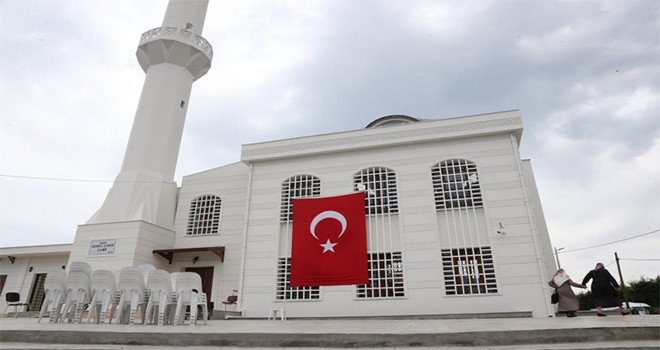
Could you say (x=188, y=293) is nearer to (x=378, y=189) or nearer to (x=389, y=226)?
(x=389, y=226)

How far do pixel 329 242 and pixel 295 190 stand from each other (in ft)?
9.24

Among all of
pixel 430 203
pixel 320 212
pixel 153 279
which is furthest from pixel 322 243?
pixel 153 279

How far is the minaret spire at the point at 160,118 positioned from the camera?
13750 mm

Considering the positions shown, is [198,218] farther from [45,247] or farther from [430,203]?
[430,203]

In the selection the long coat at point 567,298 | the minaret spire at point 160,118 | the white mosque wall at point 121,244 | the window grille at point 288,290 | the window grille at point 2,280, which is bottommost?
the long coat at point 567,298

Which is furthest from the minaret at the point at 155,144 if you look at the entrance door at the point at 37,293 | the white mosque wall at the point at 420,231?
the entrance door at the point at 37,293

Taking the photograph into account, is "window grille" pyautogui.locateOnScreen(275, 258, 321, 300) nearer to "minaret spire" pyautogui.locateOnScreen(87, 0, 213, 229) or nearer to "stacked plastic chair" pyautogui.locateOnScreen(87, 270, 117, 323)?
"stacked plastic chair" pyautogui.locateOnScreen(87, 270, 117, 323)

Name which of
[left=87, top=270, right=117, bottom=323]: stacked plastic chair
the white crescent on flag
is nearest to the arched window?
the white crescent on flag

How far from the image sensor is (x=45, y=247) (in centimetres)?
1545

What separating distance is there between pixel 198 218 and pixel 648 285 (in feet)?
82.0

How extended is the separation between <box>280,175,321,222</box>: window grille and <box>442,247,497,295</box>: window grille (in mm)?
4657

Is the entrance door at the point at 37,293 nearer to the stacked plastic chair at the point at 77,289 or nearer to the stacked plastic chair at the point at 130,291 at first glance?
the stacked plastic chair at the point at 77,289

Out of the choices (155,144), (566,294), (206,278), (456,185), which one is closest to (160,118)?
(155,144)

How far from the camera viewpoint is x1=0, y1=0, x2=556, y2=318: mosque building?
10289mm
